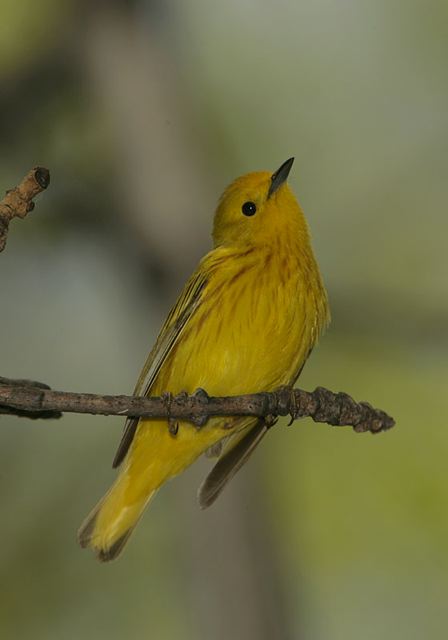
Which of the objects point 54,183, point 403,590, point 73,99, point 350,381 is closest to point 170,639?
point 403,590

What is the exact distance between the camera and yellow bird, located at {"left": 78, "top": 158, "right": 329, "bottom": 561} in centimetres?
467

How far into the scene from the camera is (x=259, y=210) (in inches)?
205

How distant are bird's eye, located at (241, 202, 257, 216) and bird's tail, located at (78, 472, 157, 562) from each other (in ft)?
4.70

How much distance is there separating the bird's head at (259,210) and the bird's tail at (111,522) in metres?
1.33

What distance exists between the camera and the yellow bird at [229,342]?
15.3 feet

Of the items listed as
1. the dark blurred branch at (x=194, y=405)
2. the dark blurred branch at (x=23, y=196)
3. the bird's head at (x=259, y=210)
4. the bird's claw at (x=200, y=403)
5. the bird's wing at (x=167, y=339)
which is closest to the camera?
the dark blurred branch at (x=194, y=405)

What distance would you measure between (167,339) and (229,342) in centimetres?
31

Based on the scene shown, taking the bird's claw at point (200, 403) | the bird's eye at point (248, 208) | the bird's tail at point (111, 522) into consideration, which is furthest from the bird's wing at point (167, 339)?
the bird's claw at point (200, 403)

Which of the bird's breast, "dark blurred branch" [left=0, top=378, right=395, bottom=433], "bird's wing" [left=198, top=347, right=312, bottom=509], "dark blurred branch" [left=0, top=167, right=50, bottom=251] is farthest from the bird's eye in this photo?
"dark blurred branch" [left=0, top=167, right=50, bottom=251]

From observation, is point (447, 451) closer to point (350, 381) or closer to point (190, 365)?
point (350, 381)

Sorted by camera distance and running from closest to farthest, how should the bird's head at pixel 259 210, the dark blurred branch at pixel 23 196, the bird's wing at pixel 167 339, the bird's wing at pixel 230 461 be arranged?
1. the dark blurred branch at pixel 23 196
2. the bird's wing at pixel 167 339
3. the bird's wing at pixel 230 461
4. the bird's head at pixel 259 210

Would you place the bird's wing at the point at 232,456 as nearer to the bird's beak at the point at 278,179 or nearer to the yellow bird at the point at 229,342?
the yellow bird at the point at 229,342

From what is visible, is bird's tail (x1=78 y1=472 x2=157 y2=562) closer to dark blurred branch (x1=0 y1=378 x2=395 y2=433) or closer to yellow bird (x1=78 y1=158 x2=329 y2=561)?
yellow bird (x1=78 y1=158 x2=329 y2=561)

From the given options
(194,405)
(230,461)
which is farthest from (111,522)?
(194,405)
